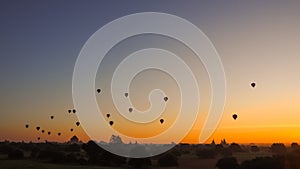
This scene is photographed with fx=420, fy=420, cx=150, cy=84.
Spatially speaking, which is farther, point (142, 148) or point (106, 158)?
point (142, 148)

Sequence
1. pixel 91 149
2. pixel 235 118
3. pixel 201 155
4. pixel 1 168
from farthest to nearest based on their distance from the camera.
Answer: pixel 201 155 < pixel 91 149 < pixel 235 118 < pixel 1 168

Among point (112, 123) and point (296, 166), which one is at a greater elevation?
point (112, 123)

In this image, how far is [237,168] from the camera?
65875 mm

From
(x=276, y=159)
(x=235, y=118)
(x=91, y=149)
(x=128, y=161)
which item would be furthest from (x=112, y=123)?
(x=276, y=159)

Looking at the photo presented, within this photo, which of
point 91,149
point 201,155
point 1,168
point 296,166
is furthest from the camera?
point 201,155

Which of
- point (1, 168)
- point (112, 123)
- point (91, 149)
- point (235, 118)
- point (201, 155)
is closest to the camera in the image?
point (1, 168)

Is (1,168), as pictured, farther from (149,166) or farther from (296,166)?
(296,166)

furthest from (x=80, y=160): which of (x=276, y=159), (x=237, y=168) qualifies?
(x=276, y=159)

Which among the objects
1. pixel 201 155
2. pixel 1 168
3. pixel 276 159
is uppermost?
pixel 201 155

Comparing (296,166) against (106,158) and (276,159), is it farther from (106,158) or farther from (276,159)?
(106,158)

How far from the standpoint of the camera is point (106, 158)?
72.5m

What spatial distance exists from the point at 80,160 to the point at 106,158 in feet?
15.6

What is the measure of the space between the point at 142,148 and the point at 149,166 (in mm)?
15643

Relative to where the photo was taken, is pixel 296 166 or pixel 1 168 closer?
pixel 1 168
